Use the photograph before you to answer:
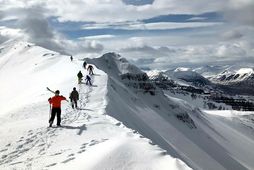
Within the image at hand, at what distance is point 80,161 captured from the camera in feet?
61.7

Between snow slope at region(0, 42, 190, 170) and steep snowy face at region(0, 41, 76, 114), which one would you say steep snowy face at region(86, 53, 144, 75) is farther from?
snow slope at region(0, 42, 190, 170)

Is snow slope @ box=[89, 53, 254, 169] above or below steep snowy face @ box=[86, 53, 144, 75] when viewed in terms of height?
below

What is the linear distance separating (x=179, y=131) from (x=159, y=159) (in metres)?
81.0

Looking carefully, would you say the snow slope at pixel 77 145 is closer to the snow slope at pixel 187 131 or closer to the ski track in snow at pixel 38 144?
the ski track in snow at pixel 38 144

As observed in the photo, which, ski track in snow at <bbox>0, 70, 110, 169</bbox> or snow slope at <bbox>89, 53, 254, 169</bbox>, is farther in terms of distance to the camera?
snow slope at <bbox>89, 53, 254, 169</bbox>

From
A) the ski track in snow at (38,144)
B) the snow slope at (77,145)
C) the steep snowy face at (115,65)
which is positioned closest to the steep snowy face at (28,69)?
the steep snowy face at (115,65)

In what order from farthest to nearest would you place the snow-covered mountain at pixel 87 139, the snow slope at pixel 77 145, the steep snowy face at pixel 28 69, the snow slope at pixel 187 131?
the snow slope at pixel 187 131
the steep snowy face at pixel 28 69
the snow-covered mountain at pixel 87 139
the snow slope at pixel 77 145

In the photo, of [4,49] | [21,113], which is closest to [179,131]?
[21,113]

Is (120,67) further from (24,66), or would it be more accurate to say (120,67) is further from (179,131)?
(179,131)

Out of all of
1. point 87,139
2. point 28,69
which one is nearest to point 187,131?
point 28,69

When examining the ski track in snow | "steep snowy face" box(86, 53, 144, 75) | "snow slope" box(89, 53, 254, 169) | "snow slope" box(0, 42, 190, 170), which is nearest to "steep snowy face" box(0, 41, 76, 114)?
"snow slope" box(89, 53, 254, 169)

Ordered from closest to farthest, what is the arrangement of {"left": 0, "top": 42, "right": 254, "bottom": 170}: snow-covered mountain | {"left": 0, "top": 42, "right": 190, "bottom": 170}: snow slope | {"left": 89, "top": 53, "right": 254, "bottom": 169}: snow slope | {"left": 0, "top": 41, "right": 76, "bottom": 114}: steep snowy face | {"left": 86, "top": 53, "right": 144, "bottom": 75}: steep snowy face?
{"left": 0, "top": 42, "right": 190, "bottom": 170}: snow slope < {"left": 0, "top": 42, "right": 254, "bottom": 170}: snow-covered mountain < {"left": 0, "top": 41, "right": 76, "bottom": 114}: steep snowy face < {"left": 89, "top": 53, "right": 254, "bottom": 169}: snow slope < {"left": 86, "top": 53, "right": 144, "bottom": 75}: steep snowy face

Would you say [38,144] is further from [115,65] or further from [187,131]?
[115,65]

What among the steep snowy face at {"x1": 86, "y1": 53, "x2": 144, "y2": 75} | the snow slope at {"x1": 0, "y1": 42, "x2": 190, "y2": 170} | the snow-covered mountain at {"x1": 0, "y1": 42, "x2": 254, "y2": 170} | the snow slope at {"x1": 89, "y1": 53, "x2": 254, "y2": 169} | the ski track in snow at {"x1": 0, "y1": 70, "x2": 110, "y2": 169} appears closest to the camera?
the snow slope at {"x1": 0, "y1": 42, "x2": 190, "y2": 170}
